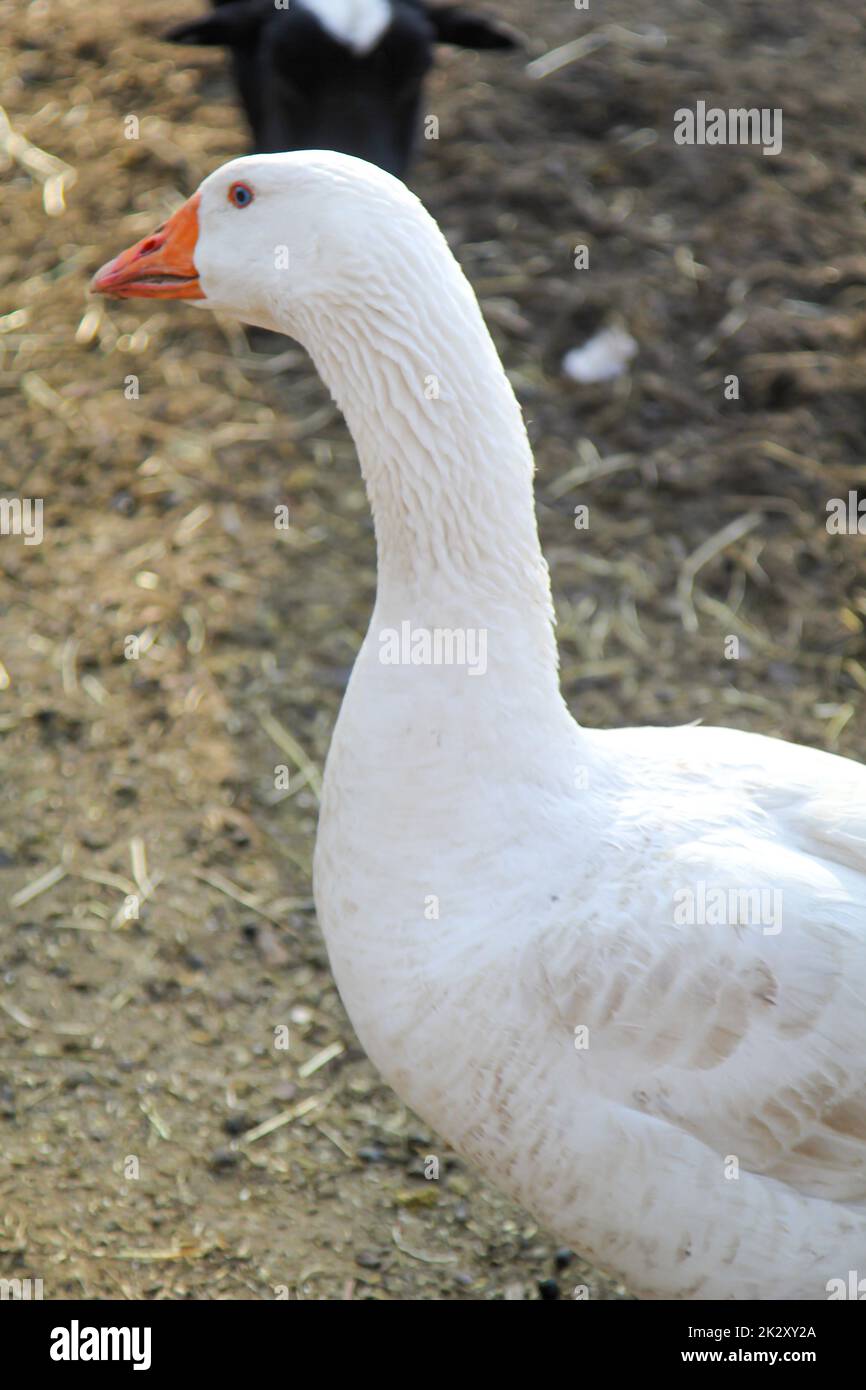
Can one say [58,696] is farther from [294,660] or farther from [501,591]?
[501,591]

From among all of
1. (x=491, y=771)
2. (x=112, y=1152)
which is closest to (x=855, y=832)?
(x=491, y=771)

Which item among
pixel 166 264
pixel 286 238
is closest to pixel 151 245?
pixel 166 264

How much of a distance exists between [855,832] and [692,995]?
447 millimetres

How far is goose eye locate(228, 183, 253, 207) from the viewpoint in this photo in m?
2.37

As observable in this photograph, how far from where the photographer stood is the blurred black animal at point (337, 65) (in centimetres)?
494

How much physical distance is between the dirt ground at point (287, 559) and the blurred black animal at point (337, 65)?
67 centimetres

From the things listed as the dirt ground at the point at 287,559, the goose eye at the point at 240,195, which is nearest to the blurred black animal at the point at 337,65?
the dirt ground at the point at 287,559

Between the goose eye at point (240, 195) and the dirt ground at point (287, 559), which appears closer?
the goose eye at point (240, 195)

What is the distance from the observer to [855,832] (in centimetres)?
249

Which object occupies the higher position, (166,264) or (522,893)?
(166,264)

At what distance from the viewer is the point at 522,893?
2.35m

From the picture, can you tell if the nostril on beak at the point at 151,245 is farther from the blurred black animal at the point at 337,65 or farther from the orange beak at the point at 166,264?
the blurred black animal at the point at 337,65

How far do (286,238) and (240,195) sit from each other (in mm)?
157

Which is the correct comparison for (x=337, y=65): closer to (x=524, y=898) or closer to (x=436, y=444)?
(x=436, y=444)
